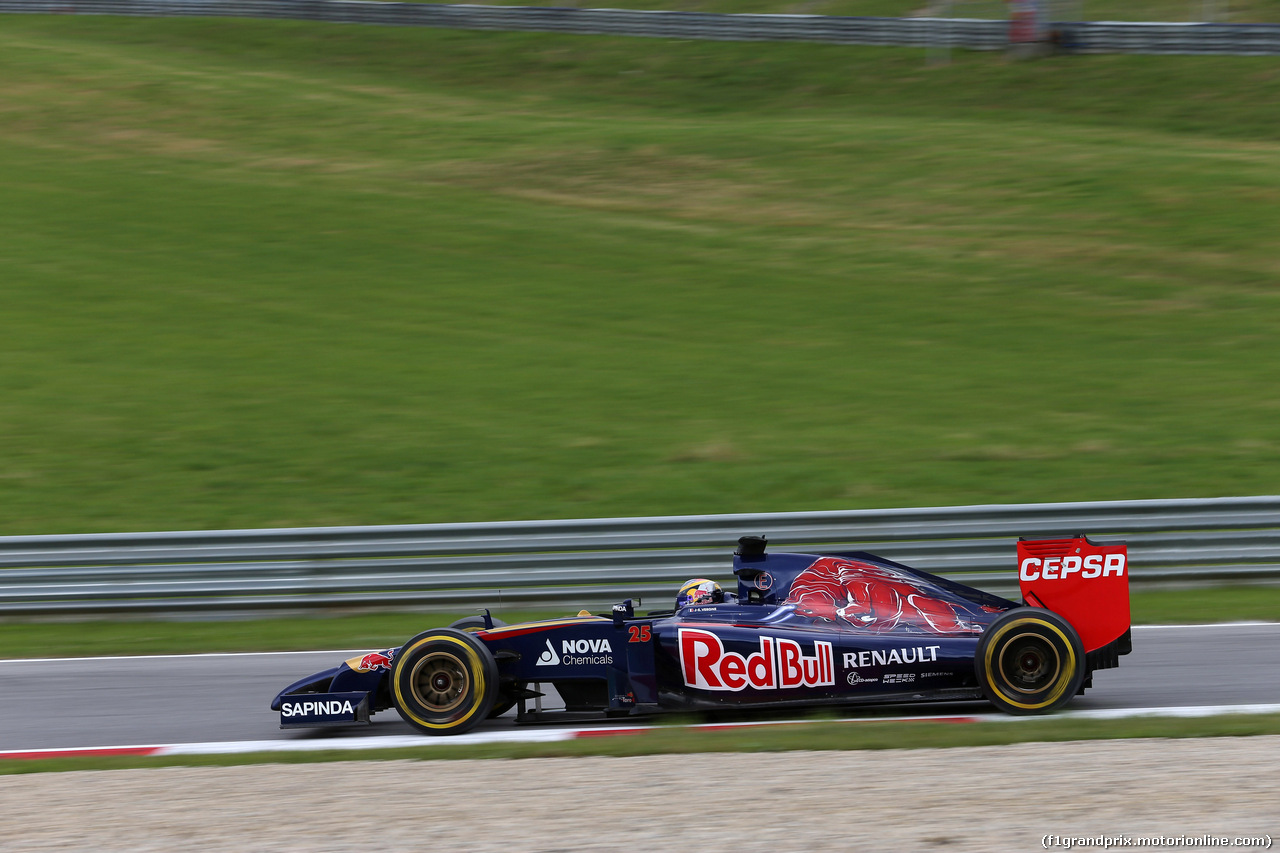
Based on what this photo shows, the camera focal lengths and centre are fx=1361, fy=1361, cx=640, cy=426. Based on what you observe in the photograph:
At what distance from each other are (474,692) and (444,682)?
208mm

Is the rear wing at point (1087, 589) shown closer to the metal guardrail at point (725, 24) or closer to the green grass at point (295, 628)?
the green grass at point (295, 628)

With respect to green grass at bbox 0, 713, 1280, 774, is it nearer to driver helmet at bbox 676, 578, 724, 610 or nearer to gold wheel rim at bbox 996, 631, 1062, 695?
gold wheel rim at bbox 996, 631, 1062, 695

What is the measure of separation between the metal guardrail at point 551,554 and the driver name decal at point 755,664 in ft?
10.9

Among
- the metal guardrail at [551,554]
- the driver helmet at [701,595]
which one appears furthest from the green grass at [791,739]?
the metal guardrail at [551,554]

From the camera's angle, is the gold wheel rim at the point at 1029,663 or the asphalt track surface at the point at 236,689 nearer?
the gold wheel rim at the point at 1029,663

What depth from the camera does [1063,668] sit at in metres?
7.39

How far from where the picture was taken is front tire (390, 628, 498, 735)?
759 cm

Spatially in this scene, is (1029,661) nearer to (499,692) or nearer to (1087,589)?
(1087,589)

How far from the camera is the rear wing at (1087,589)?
7477 mm

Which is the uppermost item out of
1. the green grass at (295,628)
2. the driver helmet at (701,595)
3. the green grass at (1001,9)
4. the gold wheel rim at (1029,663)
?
the green grass at (1001,9)

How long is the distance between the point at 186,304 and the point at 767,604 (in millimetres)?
13518

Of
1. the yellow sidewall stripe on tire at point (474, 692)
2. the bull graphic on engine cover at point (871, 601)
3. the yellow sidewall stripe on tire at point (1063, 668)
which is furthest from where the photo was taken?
the yellow sidewall stripe on tire at point (474, 692)

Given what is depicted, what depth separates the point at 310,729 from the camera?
325 inches

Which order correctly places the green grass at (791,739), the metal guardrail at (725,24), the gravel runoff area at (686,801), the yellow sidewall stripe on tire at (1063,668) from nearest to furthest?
the gravel runoff area at (686,801), the green grass at (791,739), the yellow sidewall stripe on tire at (1063,668), the metal guardrail at (725,24)
